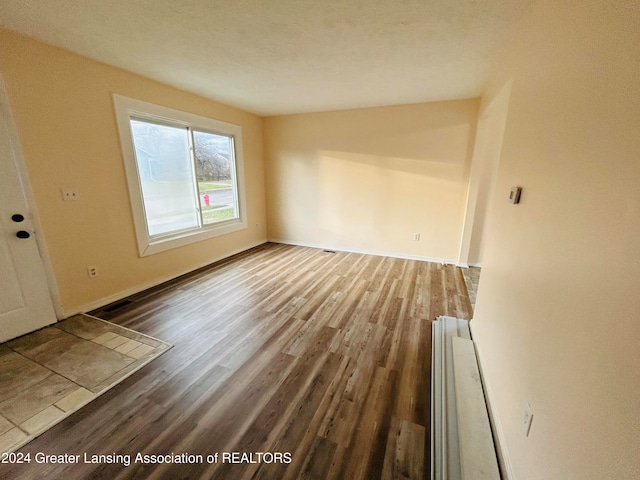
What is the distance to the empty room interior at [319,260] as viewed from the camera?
0.82 metres

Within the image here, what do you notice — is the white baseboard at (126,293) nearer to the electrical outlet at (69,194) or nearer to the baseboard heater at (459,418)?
the electrical outlet at (69,194)

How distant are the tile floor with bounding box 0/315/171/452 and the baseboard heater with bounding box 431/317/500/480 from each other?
204cm

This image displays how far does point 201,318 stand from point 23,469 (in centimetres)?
136

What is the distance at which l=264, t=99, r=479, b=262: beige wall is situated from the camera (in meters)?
3.75

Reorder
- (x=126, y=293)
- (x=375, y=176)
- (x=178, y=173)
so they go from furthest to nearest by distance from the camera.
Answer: (x=375, y=176) → (x=178, y=173) → (x=126, y=293)

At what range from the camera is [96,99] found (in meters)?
2.48

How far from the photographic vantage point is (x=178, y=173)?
3.48m

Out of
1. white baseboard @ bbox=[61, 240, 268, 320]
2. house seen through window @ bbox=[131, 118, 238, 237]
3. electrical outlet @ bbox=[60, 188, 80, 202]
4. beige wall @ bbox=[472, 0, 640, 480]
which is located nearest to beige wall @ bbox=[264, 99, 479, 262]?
house seen through window @ bbox=[131, 118, 238, 237]

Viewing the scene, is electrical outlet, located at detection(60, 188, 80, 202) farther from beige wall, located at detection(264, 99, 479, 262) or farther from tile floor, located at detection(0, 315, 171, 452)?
beige wall, located at detection(264, 99, 479, 262)

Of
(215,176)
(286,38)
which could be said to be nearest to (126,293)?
(215,176)

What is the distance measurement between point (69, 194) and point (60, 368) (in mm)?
1561

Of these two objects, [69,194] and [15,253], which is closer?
[15,253]

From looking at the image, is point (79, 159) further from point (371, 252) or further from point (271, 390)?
point (371, 252)

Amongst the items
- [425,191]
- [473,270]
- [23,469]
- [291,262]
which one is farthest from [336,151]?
[23,469]
